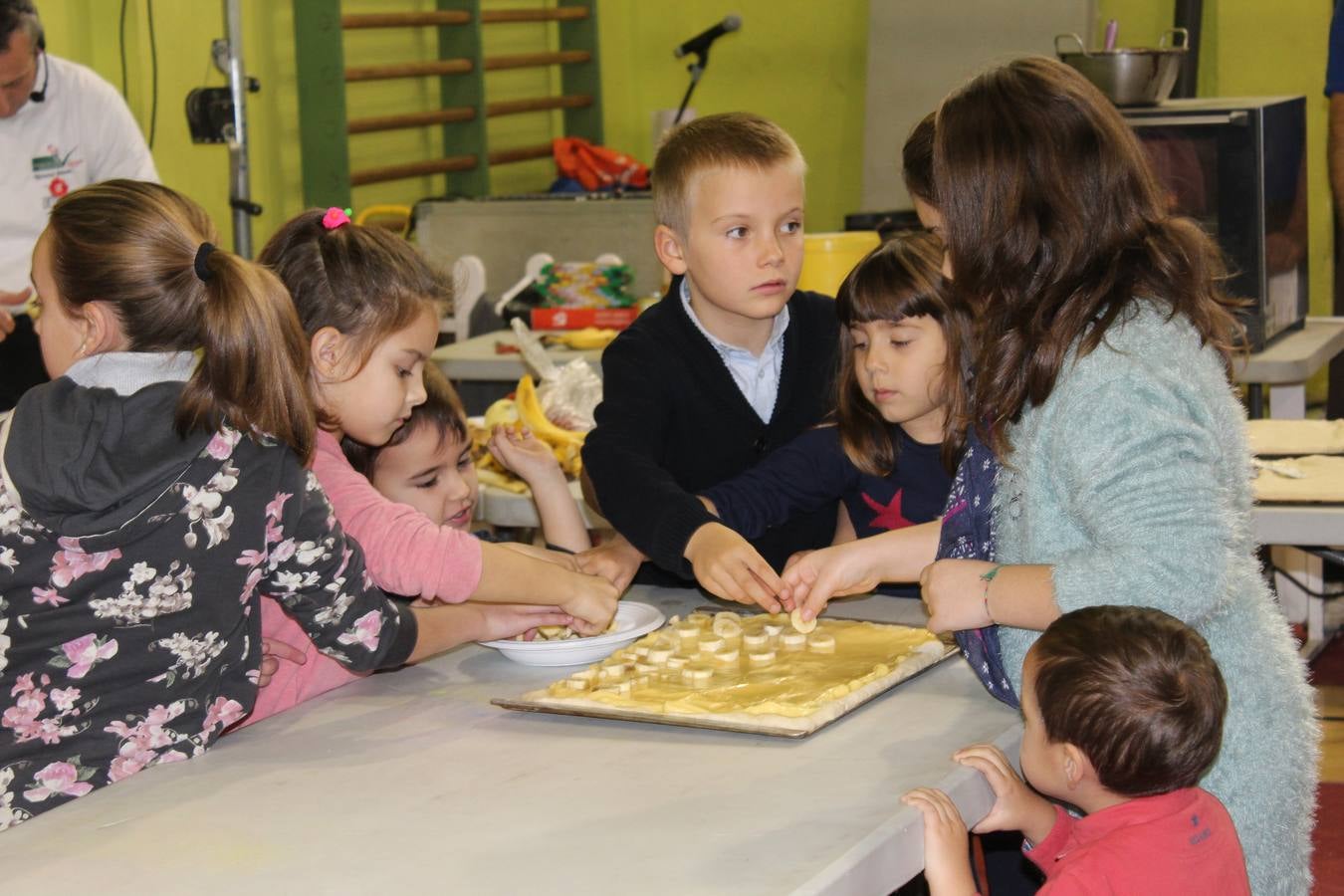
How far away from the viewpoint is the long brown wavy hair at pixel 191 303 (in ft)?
4.79

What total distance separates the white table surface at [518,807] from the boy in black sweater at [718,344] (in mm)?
548

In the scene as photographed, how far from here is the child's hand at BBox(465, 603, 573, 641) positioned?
1.80 meters

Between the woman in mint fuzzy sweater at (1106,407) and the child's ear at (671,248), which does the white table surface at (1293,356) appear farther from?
the woman in mint fuzzy sweater at (1106,407)

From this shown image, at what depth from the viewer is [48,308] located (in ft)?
5.05

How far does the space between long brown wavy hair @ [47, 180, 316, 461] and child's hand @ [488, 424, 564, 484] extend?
2.67 ft

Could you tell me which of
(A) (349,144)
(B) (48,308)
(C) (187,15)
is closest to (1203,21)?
(A) (349,144)

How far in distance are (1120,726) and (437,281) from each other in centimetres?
97

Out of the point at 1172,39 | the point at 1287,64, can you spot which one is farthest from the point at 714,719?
the point at 1287,64

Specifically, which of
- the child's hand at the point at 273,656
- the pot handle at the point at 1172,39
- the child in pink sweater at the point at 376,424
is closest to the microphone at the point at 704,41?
the pot handle at the point at 1172,39

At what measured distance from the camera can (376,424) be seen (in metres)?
1.79

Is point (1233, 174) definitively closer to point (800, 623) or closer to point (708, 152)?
point (708, 152)

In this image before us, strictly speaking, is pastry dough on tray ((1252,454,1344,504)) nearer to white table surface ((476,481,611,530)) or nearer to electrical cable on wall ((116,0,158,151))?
white table surface ((476,481,611,530))

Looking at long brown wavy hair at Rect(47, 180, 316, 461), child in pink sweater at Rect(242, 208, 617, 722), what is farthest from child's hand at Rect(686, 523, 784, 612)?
long brown wavy hair at Rect(47, 180, 316, 461)

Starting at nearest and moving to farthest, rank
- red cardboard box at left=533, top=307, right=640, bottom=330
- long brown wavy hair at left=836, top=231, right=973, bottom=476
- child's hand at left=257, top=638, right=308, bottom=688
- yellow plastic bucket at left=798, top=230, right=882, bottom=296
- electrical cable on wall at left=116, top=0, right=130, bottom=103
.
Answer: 1. child's hand at left=257, top=638, right=308, bottom=688
2. long brown wavy hair at left=836, top=231, right=973, bottom=476
3. yellow plastic bucket at left=798, top=230, right=882, bottom=296
4. red cardboard box at left=533, top=307, right=640, bottom=330
5. electrical cable on wall at left=116, top=0, right=130, bottom=103
